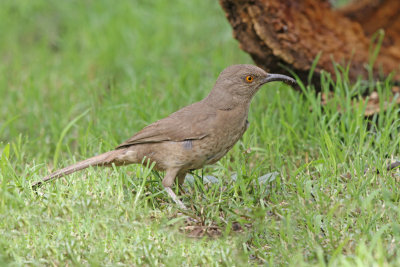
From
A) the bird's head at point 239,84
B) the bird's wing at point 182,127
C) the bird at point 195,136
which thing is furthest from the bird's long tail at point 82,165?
the bird's head at point 239,84

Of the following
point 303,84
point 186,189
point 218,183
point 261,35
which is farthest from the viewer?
point 303,84

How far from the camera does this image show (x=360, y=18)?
7.59 metres

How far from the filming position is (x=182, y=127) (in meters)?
4.75

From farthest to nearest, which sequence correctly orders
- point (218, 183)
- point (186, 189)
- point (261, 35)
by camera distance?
point (261, 35) < point (186, 189) < point (218, 183)

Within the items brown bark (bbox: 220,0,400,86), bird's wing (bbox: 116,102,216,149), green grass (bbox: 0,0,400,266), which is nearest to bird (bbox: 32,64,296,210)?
bird's wing (bbox: 116,102,216,149)

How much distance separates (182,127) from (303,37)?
2.18 meters

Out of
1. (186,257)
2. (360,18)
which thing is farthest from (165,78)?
(186,257)

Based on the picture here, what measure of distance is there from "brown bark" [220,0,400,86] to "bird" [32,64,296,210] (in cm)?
110

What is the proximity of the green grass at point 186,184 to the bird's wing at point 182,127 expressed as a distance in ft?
1.17

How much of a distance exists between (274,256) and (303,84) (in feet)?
9.58

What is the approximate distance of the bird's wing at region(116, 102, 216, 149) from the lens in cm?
468

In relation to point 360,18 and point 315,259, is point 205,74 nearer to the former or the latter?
point 360,18

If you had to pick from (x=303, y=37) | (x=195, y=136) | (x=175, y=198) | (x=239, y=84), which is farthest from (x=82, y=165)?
(x=303, y=37)

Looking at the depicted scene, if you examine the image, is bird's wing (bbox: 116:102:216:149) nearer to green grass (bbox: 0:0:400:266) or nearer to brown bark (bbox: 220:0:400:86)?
green grass (bbox: 0:0:400:266)
